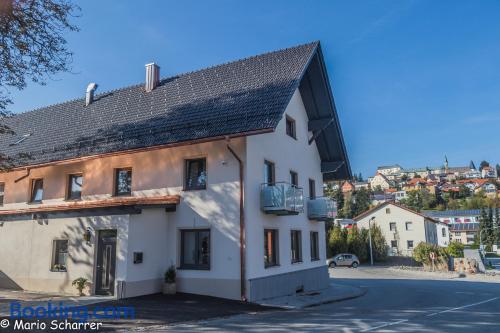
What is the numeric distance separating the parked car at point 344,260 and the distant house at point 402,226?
13.2 meters

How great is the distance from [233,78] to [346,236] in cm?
2996

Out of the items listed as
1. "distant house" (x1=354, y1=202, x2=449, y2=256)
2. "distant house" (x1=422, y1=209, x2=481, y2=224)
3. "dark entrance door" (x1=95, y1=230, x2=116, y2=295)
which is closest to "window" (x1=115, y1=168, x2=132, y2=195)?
"dark entrance door" (x1=95, y1=230, x2=116, y2=295)

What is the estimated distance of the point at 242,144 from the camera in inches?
590

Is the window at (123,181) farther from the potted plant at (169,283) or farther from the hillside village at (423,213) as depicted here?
the hillside village at (423,213)

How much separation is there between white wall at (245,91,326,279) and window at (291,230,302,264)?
255mm

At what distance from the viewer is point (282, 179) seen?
17.4 metres

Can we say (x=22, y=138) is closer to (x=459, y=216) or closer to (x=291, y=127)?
(x=291, y=127)

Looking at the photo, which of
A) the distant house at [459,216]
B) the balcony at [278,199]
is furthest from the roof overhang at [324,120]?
the distant house at [459,216]

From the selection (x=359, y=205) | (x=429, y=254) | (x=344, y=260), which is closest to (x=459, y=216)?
(x=359, y=205)

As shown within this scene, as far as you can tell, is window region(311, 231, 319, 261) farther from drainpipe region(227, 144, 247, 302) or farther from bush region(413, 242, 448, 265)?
bush region(413, 242, 448, 265)

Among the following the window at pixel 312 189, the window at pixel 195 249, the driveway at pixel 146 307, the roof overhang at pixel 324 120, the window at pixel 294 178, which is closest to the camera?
the driveway at pixel 146 307

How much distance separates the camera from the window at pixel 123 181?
17.2 metres

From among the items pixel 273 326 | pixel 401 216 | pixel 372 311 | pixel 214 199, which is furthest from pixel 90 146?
pixel 401 216

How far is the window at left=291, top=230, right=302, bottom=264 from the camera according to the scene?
1831 centimetres
